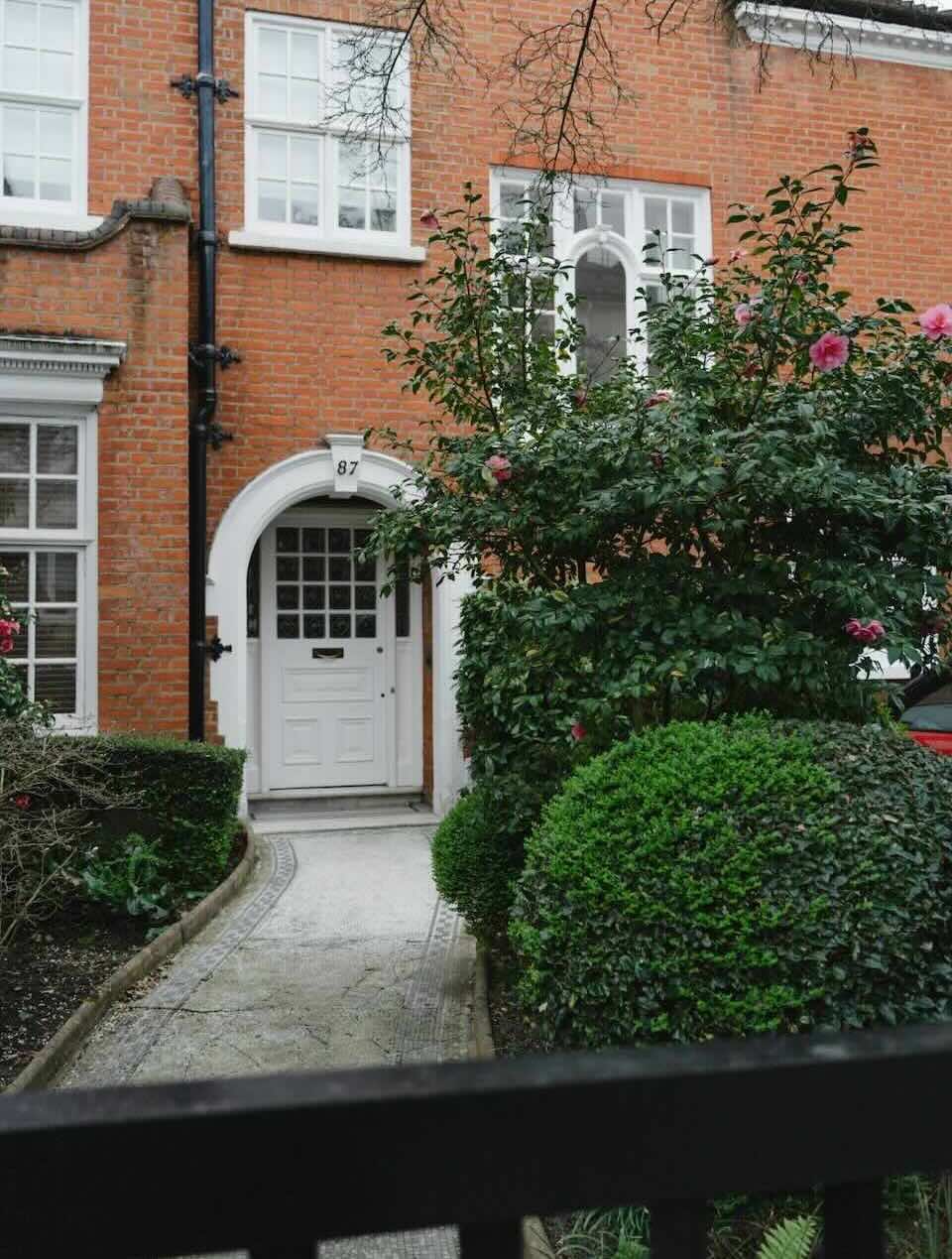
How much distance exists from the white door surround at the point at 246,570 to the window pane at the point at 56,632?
1.04 metres

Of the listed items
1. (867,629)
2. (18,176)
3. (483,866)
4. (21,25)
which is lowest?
(483,866)

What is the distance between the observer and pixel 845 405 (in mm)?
4168

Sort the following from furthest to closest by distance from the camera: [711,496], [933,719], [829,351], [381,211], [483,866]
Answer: [381,211]
[933,719]
[483,866]
[829,351]
[711,496]

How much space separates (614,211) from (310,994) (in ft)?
24.6

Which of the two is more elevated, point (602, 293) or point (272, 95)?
point (272, 95)

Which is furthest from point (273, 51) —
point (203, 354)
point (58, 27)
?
point (203, 354)

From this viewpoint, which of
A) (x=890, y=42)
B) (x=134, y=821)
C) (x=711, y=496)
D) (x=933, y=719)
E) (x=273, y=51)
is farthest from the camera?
(x=890, y=42)

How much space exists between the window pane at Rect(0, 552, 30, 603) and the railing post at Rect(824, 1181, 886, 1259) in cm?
777

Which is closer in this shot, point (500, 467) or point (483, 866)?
point (500, 467)

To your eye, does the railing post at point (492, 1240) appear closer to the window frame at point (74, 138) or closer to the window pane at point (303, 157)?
the window frame at point (74, 138)

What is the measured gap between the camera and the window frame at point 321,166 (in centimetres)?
845

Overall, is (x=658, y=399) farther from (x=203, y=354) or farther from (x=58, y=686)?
(x=58, y=686)

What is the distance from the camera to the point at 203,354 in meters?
8.16

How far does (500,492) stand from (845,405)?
4.65 ft
